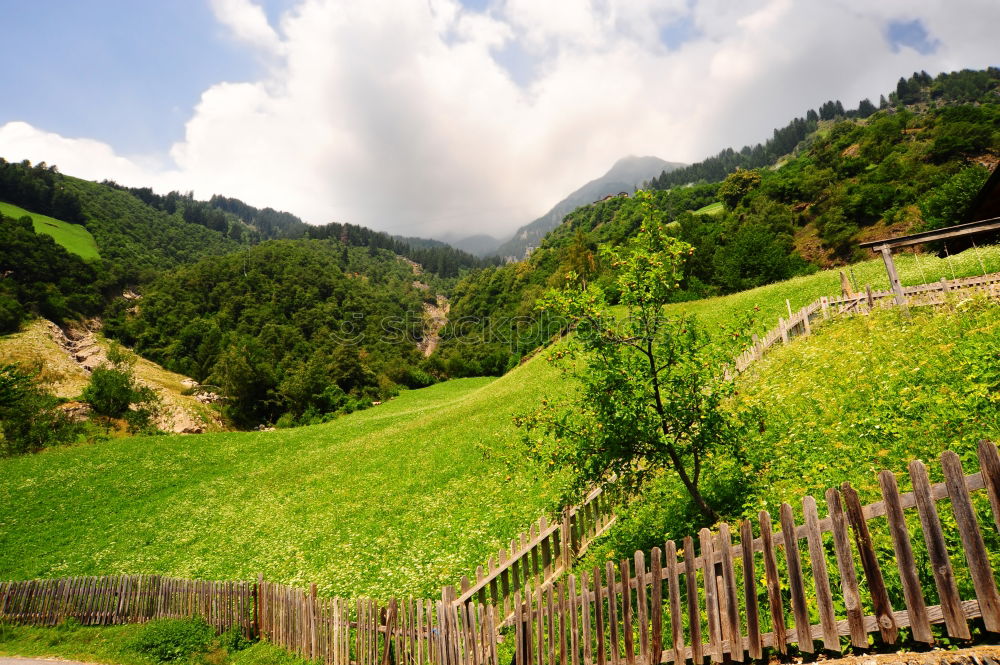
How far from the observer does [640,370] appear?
7.71m

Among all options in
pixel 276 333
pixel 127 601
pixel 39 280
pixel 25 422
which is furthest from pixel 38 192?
pixel 127 601

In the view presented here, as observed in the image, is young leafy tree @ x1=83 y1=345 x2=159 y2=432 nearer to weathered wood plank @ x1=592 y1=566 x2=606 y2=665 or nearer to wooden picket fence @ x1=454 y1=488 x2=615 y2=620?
wooden picket fence @ x1=454 y1=488 x2=615 y2=620

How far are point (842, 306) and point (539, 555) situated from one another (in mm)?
19957

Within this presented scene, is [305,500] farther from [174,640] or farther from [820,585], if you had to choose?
[820,585]

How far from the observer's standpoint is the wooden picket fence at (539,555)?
8.67m

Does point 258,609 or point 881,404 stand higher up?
point 881,404

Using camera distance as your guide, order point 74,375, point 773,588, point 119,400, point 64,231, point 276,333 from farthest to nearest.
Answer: point 64,231 < point 276,333 < point 74,375 < point 119,400 < point 773,588

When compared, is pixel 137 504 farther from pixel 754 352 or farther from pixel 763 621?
pixel 754 352

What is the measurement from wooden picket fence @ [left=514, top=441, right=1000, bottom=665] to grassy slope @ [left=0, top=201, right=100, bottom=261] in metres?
194

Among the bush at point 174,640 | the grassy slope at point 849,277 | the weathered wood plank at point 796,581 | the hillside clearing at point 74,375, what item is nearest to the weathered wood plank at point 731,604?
the weathered wood plank at point 796,581

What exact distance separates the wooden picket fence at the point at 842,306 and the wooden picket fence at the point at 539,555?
10215 millimetres

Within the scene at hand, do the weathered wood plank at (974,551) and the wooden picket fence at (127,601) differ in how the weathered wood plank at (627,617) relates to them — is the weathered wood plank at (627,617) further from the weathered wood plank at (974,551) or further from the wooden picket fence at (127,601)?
the wooden picket fence at (127,601)

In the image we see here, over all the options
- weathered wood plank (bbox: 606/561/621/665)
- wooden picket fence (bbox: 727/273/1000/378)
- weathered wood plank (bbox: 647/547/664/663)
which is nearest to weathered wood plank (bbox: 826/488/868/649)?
weathered wood plank (bbox: 647/547/664/663)

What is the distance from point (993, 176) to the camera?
13.6m
